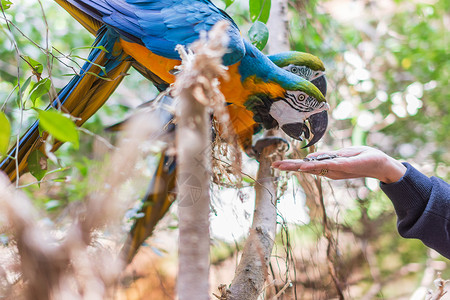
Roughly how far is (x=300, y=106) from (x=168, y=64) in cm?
42

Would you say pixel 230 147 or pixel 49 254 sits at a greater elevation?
pixel 230 147

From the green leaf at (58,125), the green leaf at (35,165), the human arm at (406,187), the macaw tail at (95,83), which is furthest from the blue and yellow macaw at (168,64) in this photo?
the green leaf at (58,125)

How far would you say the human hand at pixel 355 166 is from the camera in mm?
932

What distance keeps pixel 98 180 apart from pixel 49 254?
24 cm

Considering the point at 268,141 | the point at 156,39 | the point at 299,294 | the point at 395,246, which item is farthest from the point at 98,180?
the point at 395,246

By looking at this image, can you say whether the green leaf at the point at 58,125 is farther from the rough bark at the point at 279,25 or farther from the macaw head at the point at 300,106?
the rough bark at the point at 279,25

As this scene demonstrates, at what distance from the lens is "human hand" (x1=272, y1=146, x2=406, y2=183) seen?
93 centimetres

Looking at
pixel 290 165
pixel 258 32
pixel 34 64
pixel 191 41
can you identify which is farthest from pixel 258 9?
pixel 34 64

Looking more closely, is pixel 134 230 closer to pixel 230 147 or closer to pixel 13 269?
pixel 230 147

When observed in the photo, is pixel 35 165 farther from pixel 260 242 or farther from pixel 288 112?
pixel 288 112

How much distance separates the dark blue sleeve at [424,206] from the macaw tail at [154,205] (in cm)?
73

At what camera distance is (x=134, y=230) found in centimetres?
133

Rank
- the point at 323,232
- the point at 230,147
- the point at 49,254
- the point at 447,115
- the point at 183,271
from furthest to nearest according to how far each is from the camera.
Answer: the point at 447,115 → the point at 323,232 → the point at 230,147 → the point at 49,254 → the point at 183,271

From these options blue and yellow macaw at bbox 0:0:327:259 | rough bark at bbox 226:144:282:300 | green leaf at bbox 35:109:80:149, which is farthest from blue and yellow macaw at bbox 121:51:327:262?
green leaf at bbox 35:109:80:149
